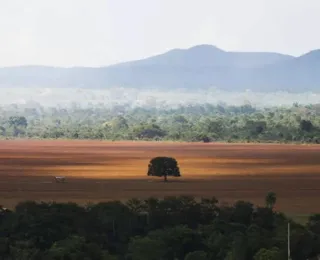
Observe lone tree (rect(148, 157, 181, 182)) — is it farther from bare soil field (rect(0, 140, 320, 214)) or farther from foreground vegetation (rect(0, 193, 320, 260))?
foreground vegetation (rect(0, 193, 320, 260))

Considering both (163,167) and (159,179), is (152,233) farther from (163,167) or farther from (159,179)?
(163,167)

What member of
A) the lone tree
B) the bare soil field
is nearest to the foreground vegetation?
the bare soil field

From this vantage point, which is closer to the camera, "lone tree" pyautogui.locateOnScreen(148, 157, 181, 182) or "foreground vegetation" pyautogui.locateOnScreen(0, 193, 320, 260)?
"foreground vegetation" pyautogui.locateOnScreen(0, 193, 320, 260)

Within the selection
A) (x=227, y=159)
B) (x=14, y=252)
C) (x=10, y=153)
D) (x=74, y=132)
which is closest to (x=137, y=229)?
(x=14, y=252)

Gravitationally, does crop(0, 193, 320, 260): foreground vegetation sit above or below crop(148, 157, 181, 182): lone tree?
below

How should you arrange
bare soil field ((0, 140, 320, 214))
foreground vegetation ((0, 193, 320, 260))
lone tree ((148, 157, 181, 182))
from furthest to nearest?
lone tree ((148, 157, 181, 182)) < bare soil field ((0, 140, 320, 214)) < foreground vegetation ((0, 193, 320, 260))

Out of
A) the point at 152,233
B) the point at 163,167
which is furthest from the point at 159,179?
the point at 152,233

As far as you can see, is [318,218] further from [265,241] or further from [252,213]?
[265,241]
